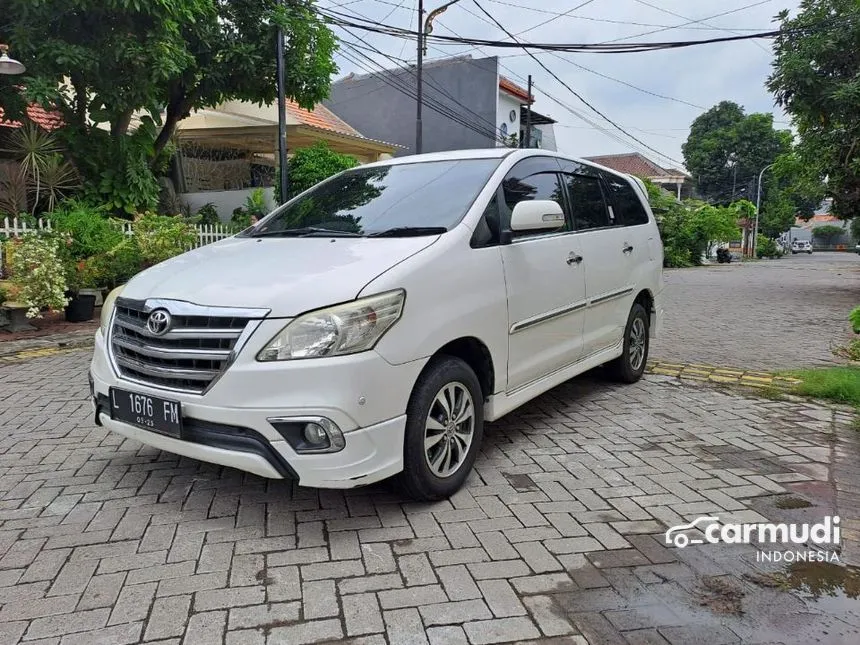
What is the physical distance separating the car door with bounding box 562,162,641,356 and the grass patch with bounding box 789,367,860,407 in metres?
1.69

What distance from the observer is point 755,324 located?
933 cm

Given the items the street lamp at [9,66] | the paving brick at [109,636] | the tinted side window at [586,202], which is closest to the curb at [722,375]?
the tinted side window at [586,202]

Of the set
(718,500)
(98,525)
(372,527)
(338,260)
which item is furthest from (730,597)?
(98,525)

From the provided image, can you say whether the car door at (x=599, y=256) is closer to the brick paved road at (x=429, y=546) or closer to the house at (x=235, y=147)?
the brick paved road at (x=429, y=546)

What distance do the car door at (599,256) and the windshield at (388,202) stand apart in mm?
962

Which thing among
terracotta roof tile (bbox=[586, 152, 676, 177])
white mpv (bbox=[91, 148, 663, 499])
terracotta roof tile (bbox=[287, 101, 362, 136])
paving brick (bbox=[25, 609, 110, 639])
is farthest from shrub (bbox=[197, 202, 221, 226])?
terracotta roof tile (bbox=[586, 152, 676, 177])

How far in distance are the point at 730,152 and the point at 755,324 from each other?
43085 mm

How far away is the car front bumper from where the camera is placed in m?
2.54

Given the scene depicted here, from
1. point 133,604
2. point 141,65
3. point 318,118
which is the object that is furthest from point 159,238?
point 318,118

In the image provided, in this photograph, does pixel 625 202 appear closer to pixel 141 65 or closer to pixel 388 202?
pixel 388 202

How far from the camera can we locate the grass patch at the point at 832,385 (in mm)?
4965

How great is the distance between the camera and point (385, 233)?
3.31m

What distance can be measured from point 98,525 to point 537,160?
325cm

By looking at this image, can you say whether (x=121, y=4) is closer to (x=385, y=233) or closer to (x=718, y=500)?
(x=385, y=233)
